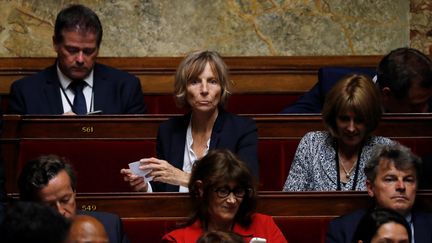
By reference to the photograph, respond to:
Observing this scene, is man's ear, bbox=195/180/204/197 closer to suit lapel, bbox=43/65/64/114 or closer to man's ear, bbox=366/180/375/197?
man's ear, bbox=366/180/375/197

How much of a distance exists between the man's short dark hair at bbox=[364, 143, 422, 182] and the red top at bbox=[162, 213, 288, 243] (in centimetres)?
21

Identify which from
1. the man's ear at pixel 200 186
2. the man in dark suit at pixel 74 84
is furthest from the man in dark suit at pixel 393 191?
the man in dark suit at pixel 74 84

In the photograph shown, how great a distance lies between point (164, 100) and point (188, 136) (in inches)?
25.2

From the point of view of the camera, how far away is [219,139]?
2.39 meters

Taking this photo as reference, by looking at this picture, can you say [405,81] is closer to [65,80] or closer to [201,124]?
[201,124]

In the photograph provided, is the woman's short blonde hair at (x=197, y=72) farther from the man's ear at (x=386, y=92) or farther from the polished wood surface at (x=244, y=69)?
the polished wood surface at (x=244, y=69)

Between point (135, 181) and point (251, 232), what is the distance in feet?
0.94

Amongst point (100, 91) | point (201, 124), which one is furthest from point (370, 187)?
point (100, 91)

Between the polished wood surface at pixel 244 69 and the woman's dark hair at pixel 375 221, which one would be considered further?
the polished wood surface at pixel 244 69

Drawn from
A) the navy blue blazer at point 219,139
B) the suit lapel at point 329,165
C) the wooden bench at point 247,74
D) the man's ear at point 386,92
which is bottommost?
the suit lapel at point 329,165

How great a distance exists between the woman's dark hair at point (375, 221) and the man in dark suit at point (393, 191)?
8cm

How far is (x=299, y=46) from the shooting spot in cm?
328

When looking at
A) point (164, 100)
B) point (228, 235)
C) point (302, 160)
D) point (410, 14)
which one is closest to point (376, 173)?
point (302, 160)

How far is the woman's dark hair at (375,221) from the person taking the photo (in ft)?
6.60
